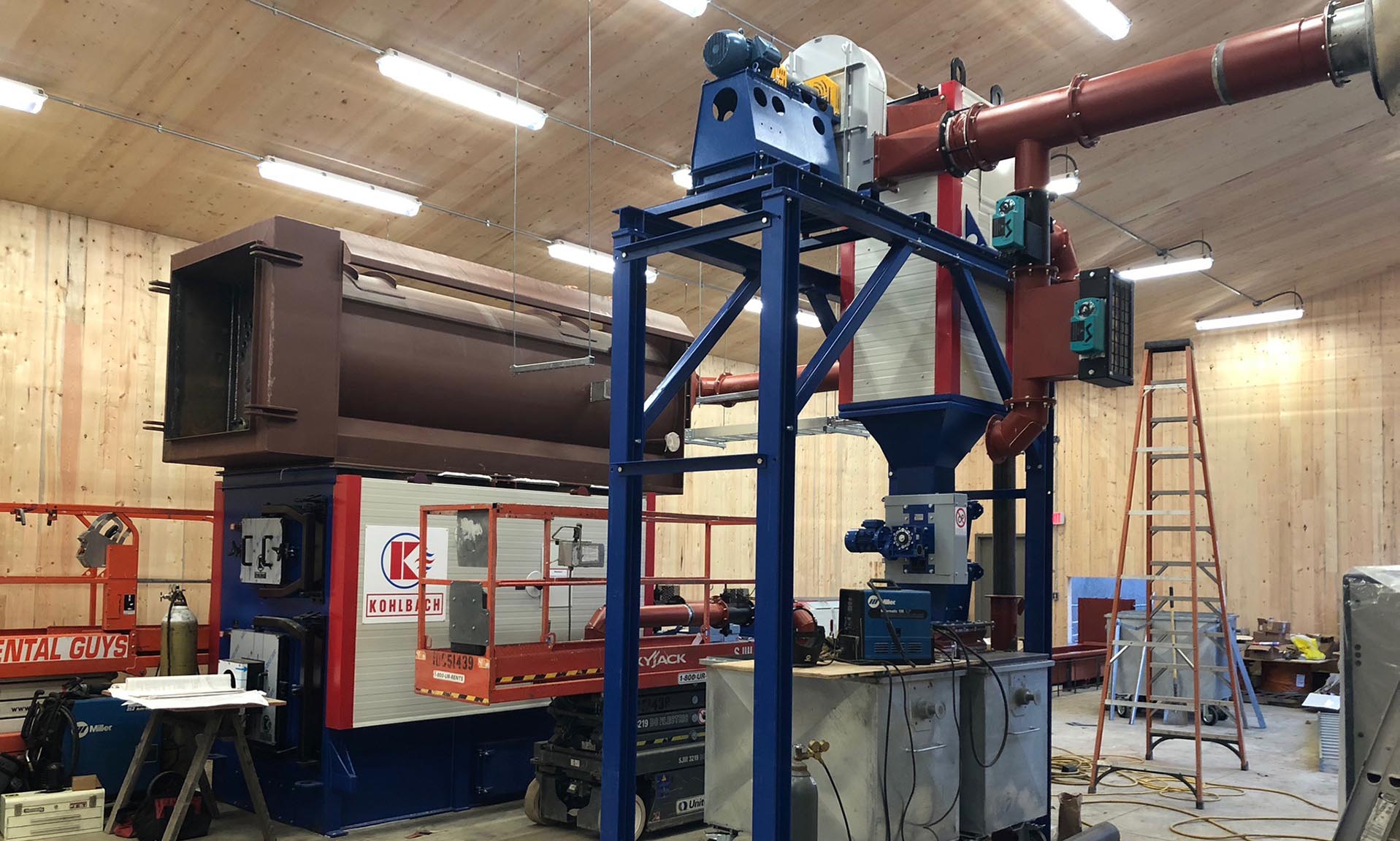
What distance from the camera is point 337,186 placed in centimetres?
1080

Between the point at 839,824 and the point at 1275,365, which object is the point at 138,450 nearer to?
the point at 839,824

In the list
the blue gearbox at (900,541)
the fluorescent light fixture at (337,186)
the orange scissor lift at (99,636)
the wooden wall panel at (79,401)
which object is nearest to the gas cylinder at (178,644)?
the orange scissor lift at (99,636)

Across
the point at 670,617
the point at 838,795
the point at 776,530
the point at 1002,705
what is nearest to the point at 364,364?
the point at 670,617

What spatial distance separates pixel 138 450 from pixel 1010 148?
30.1 feet

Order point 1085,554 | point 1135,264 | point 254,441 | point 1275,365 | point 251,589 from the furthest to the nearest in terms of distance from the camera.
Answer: point 1085,554, point 1275,365, point 1135,264, point 251,589, point 254,441

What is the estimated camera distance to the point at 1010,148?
6137 mm

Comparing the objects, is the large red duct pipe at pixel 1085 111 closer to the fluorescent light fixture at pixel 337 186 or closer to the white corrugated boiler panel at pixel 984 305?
the white corrugated boiler panel at pixel 984 305

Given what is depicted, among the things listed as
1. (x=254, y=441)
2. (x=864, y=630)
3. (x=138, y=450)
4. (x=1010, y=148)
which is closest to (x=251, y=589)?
(x=254, y=441)

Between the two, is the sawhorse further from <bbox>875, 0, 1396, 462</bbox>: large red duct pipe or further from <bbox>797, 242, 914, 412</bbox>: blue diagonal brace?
<bbox>875, 0, 1396, 462</bbox>: large red duct pipe

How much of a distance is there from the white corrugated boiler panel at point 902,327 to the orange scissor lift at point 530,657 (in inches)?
67.7

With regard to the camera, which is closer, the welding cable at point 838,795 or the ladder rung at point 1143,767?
the welding cable at point 838,795

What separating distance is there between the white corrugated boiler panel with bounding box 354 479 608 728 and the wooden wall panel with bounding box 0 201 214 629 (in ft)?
14.2

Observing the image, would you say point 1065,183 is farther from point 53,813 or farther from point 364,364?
point 53,813

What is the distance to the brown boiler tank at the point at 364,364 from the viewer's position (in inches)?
309
